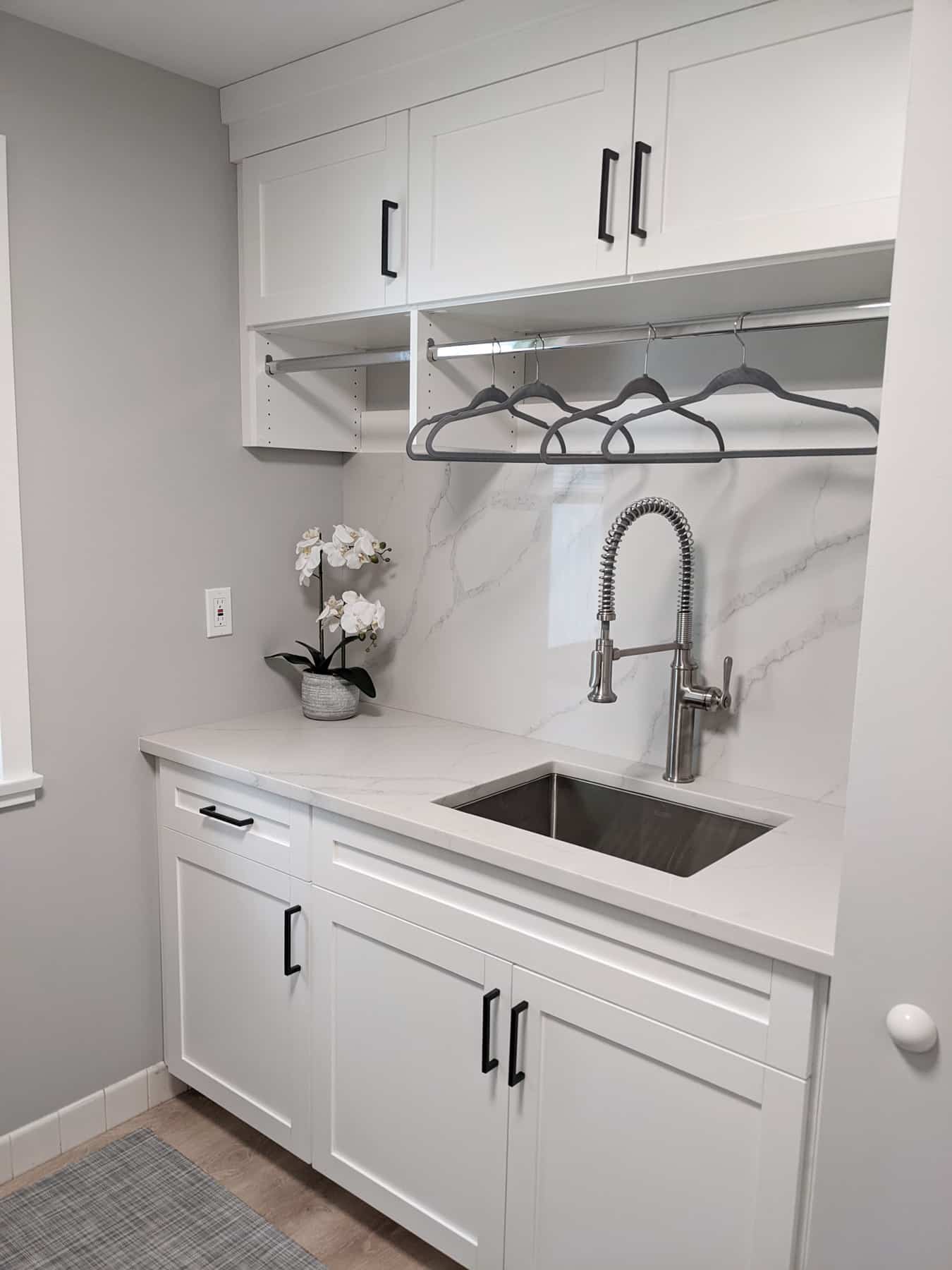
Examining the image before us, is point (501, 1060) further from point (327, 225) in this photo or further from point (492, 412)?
point (327, 225)

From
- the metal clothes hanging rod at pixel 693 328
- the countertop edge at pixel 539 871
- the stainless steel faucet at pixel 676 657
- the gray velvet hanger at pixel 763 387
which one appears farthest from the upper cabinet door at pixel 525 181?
the countertop edge at pixel 539 871

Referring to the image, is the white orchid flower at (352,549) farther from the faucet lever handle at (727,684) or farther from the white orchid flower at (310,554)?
the faucet lever handle at (727,684)

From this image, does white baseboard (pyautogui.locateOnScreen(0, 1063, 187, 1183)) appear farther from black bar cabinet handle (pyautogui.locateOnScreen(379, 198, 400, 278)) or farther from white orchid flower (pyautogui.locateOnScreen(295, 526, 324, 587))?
black bar cabinet handle (pyautogui.locateOnScreen(379, 198, 400, 278))

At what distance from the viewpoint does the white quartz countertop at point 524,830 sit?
1.41 meters

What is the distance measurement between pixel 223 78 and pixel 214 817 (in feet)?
5.31

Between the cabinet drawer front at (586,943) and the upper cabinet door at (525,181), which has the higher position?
the upper cabinet door at (525,181)

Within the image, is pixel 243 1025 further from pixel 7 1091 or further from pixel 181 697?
pixel 181 697

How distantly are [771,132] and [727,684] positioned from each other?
0.98 m

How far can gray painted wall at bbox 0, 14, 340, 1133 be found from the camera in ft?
6.80

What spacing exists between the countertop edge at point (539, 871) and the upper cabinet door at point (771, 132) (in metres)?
0.98

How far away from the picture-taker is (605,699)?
1.85 meters

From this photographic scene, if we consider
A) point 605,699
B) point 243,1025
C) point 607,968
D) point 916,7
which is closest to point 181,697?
point 243,1025

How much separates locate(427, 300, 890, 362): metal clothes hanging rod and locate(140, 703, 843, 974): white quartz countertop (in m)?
0.83

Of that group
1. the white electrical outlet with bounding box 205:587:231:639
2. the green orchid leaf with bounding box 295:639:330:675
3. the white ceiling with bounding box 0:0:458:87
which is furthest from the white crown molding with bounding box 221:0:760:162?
the green orchid leaf with bounding box 295:639:330:675
